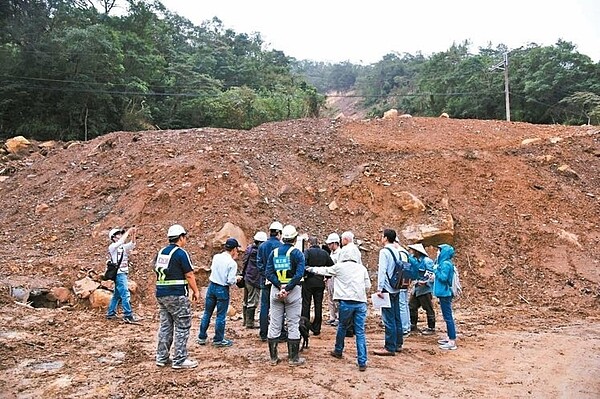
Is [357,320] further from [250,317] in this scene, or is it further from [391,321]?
[250,317]

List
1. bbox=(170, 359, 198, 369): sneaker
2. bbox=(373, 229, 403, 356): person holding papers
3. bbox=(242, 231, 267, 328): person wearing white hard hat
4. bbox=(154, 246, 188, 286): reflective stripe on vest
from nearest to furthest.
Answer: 1. bbox=(154, 246, 188, 286): reflective stripe on vest
2. bbox=(170, 359, 198, 369): sneaker
3. bbox=(373, 229, 403, 356): person holding papers
4. bbox=(242, 231, 267, 328): person wearing white hard hat

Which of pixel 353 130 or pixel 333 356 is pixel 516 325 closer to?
pixel 333 356

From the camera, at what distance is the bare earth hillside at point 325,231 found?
604cm

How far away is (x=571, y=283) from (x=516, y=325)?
129 inches

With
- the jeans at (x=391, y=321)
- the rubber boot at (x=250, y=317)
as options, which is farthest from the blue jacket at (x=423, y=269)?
the rubber boot at (x=250, y=317)

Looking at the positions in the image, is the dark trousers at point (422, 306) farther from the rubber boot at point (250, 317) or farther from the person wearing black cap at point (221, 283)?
the person wearing black cap at point (221, 283)

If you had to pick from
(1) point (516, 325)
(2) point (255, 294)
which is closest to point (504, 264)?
(1) point (516, 325)

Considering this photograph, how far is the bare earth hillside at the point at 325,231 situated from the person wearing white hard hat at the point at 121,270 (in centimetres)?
21

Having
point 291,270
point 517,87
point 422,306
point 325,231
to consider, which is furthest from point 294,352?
point 517,87

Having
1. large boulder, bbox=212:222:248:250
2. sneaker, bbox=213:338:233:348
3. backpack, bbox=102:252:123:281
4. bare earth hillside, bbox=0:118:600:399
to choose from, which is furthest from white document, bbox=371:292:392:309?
large boulder, bbox=212:222:248:250

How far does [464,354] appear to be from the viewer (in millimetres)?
7180

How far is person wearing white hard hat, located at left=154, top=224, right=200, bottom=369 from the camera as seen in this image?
6016 millimetres

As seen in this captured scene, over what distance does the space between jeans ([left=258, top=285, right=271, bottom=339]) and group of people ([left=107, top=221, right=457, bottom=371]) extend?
0.5 inches

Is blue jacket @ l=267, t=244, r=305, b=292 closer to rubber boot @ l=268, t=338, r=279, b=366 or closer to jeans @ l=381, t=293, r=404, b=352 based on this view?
rubber boot @ l=268, t=338, r=279, b=366
